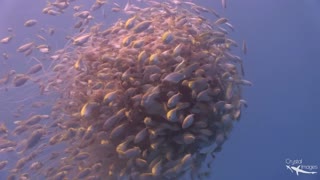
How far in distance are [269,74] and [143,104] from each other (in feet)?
36.7

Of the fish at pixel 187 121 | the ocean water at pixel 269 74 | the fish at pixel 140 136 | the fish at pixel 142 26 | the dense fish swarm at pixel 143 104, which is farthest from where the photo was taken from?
the ocean water at pixel 269 74

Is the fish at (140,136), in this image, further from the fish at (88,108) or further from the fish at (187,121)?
the fish at (88,108)

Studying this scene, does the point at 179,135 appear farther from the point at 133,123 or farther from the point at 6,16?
the point at 6,16

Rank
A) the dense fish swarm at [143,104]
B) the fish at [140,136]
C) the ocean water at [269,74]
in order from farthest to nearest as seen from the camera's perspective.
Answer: the ocean water at [269,74]
the dense fish swarm at [143,104]
the fish at [140,136]

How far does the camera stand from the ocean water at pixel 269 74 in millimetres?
16016

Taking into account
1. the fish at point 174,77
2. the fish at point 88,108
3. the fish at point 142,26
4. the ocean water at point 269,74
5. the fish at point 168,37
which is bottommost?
the ocean water at point 269,74

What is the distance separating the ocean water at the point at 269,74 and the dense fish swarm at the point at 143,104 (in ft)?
29.6

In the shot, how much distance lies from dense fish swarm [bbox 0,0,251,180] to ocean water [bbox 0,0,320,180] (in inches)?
356

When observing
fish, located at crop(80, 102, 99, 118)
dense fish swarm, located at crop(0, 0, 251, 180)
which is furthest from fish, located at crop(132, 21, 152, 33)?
fish, located at crop(80, 102, 99, 118)

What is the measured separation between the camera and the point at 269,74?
16.4m

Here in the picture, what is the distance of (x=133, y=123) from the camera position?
6.55 metres

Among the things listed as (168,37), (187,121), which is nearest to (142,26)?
(168,37)

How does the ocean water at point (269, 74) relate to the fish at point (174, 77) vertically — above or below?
below

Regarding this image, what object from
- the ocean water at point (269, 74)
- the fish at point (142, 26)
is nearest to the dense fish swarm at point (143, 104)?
the fish at point (142, 26)
